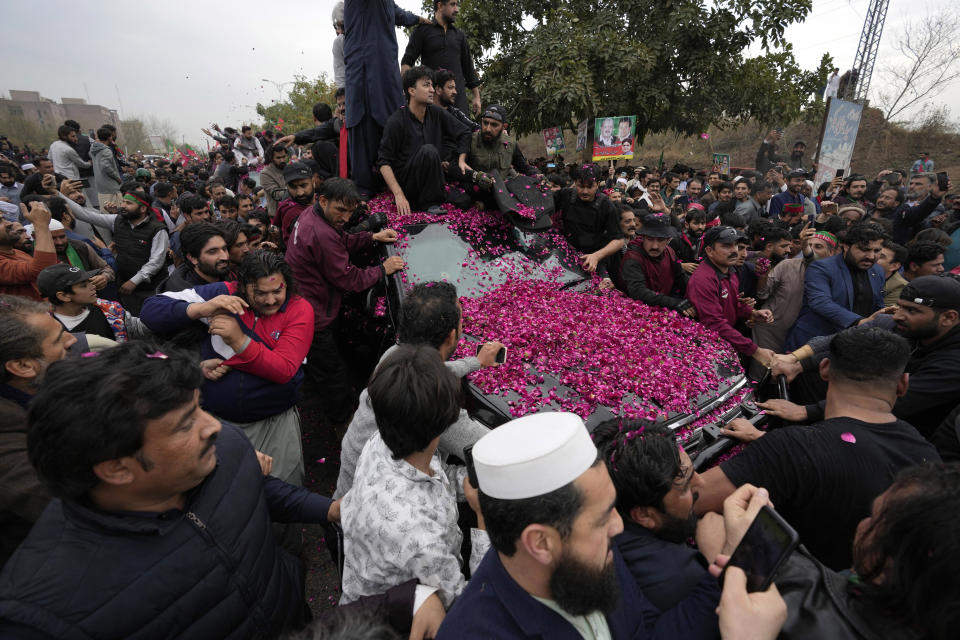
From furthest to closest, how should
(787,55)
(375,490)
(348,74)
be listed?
(787,55) → (348,74) → (375,490)

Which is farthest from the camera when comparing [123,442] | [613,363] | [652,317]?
[652,317]

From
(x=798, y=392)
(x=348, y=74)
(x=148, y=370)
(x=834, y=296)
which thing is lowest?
(x=798, y=392)

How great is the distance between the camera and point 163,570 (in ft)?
4.46

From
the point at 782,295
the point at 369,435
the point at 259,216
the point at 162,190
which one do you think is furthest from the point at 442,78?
the point at 369,435

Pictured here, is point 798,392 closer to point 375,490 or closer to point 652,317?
point 652,317

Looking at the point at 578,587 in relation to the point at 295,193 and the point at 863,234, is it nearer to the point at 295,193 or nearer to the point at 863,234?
the point at 863,234

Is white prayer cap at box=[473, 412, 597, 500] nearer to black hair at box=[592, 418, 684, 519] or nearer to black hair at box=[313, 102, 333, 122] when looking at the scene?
black hair at box=[592, 418, 684, 519]

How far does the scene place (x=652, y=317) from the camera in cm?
371

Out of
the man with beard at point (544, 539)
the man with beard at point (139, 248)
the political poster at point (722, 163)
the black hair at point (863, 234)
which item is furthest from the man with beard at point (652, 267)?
the political poster at point (722, 163)

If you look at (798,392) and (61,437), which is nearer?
(61,437)

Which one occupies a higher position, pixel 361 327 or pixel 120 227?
pixel 120 227

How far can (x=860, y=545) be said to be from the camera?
117 cm

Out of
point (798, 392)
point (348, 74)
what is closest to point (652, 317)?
point (798, 392)

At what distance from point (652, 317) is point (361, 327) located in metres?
2.71
